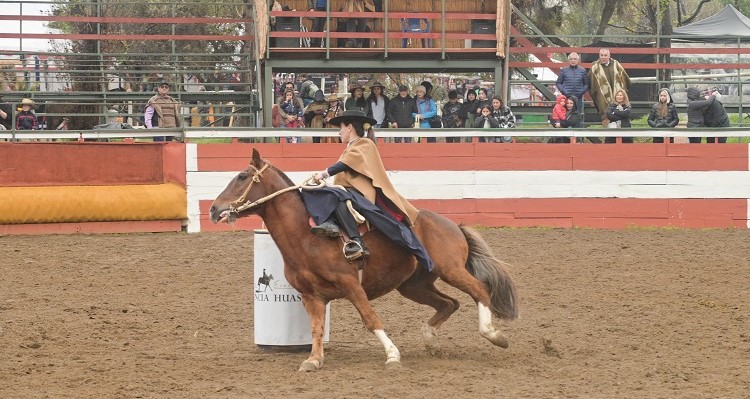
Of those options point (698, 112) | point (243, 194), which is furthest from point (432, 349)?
point (698, 112)

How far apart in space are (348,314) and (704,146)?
28.3ft

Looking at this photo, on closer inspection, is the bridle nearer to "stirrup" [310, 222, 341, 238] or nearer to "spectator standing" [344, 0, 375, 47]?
"stirrup" [310, 222, 341, 238]

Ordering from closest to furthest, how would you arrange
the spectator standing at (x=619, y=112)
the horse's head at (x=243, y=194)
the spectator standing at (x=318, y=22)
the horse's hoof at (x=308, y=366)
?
the horse's hoof at (x=308, y=366) → the horse's head at (x=243, y=194) → the spectator standing at (x=619, y=112) → the spectator standing at (x=318, y=22)

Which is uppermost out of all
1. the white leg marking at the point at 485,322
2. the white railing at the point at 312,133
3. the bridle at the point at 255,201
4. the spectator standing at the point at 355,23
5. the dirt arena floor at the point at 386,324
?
the spectator standing at the point at 355,23

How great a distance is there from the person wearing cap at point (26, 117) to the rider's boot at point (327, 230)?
12.1 metres

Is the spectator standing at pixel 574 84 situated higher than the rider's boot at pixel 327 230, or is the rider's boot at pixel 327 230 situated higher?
the spectator standing at pixel 574 84

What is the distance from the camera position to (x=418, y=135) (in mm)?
17219

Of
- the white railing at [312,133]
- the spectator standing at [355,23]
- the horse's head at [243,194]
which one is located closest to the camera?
the horse's head at [243,194]

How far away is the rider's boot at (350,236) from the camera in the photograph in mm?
8234

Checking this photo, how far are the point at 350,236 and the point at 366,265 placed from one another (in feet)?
1.09

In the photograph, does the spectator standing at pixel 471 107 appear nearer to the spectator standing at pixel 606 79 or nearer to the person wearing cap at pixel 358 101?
the person wearing cap at pixel 358 101

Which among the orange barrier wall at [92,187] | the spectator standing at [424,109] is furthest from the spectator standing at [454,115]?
the orange barrier wall at [92,187]

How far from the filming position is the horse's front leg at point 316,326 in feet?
26.6

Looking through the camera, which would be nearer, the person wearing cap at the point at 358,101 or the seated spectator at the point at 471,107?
the seated spectator at the point at 471,107
